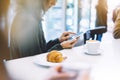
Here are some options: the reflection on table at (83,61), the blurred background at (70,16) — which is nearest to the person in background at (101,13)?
the blurred background at (70,16)

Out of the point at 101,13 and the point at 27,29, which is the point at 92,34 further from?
the point at 101,13

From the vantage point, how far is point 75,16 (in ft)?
10.9

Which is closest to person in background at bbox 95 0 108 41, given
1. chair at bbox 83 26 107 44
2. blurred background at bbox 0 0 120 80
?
blurred background at bbox 0 0 120 80

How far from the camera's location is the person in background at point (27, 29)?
0.99 m

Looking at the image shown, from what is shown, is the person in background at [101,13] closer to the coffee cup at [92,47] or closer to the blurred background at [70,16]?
the blurred background at [70,16]

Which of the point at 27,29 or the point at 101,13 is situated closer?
the point at 27,29

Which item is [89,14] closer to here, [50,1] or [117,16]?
[117,16]

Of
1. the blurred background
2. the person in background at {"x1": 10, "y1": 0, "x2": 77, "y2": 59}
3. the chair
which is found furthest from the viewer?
the blurred background

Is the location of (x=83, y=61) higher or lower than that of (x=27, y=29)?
lower

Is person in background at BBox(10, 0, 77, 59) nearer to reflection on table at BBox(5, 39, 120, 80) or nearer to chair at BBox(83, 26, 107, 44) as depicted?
reflection on table at BBox(5, 39, 120, 80)

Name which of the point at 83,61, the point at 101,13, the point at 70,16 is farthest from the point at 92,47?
the point at 70,16

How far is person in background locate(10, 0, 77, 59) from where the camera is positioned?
3.26 feet

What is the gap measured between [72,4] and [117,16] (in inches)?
69.9

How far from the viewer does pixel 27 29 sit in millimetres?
1009
